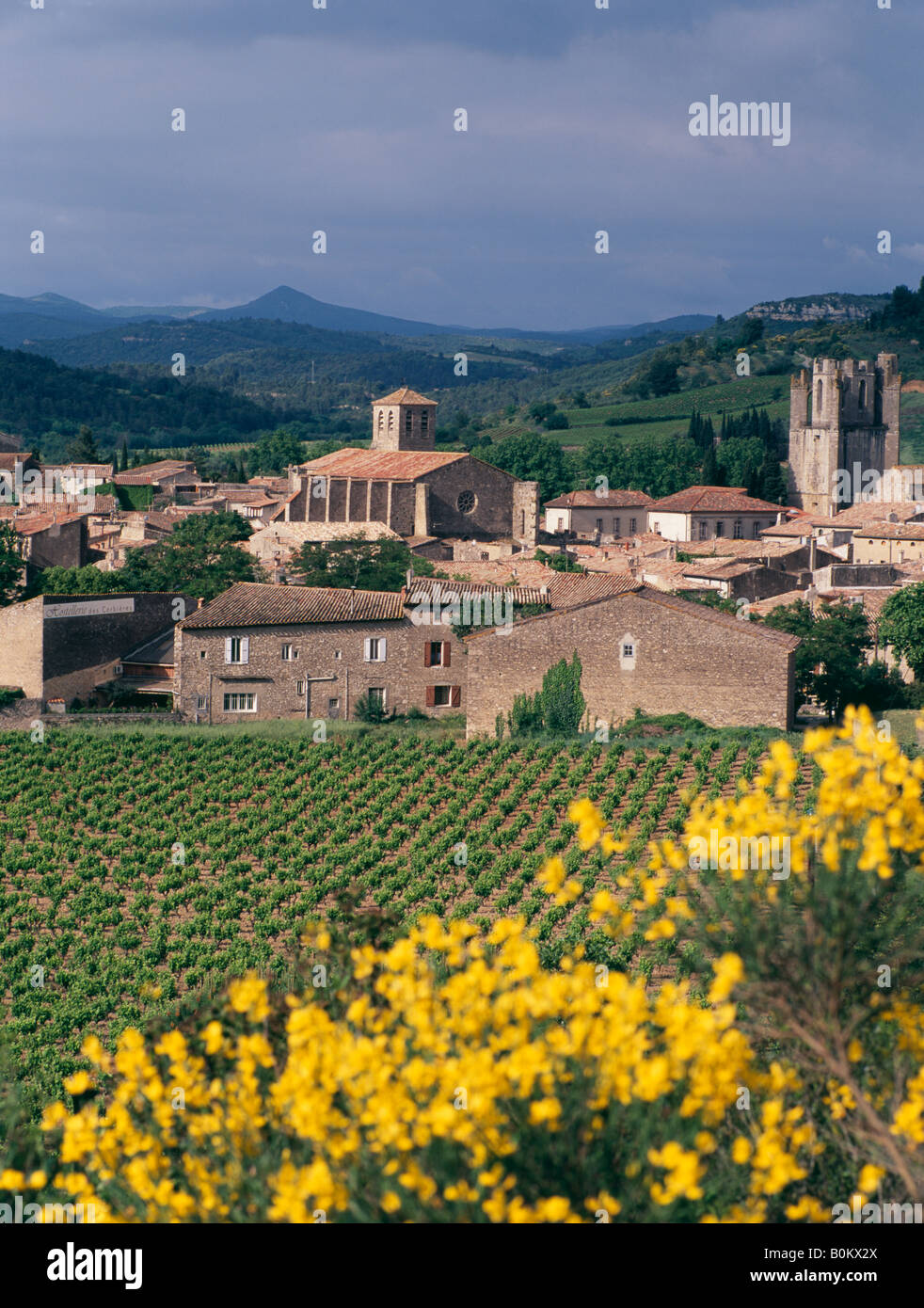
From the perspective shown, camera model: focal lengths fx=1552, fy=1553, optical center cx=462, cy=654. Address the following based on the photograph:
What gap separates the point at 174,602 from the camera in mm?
48000

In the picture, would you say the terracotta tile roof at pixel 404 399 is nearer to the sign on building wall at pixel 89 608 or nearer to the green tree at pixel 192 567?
the green tree at pixel 192 567

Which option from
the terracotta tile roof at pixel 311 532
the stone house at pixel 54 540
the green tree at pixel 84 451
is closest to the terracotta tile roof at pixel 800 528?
the terracotta tile roof at pixel 311 532

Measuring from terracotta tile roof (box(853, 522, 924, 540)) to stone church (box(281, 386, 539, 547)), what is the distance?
15295mm

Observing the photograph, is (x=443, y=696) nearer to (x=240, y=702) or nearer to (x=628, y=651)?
(x=240, y=702)

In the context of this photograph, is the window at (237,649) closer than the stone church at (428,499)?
Yes

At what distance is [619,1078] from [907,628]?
37.9 m

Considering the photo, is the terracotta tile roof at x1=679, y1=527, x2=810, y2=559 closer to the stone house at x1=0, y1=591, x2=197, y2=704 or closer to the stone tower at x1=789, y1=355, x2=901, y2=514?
the stone house at x1=0, y1=591, x2=197, y2=704

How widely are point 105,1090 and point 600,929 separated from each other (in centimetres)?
696

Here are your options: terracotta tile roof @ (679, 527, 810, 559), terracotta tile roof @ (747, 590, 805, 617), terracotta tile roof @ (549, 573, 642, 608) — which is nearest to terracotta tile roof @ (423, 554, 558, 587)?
terracotta tile roof @ (549, 573, 642, 608)

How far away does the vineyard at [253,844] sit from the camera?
2275 cm

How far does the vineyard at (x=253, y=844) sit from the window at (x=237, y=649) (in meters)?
3.86

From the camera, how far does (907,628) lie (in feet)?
141

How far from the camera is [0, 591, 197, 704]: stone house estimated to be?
4353cm

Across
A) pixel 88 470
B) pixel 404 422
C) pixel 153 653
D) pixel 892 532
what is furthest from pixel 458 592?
pixel 88 470
